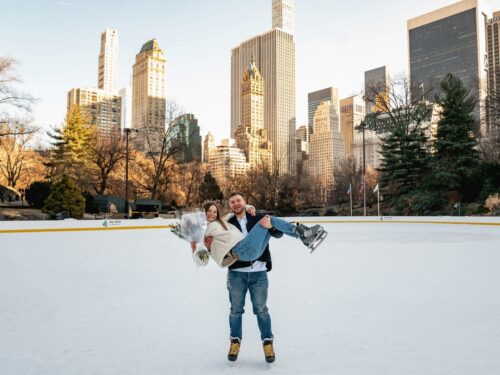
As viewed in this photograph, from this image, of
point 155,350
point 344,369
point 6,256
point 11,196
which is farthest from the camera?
point 11,196

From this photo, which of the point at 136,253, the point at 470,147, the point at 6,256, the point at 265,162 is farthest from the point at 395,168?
the point at 6,256

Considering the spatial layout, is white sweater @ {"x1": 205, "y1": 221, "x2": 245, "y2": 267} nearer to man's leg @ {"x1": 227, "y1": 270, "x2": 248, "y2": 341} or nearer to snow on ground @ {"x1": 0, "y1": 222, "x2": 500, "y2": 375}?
man's leg @ {"x1": 227, "y1": 270, "x2": 248, "y2": 341}

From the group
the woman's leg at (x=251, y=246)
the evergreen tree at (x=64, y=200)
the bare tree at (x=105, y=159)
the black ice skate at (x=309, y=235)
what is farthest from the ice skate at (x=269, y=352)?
the bare tree at (x=105, y=159)

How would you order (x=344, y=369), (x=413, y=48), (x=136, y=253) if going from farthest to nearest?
(x=413, y=48)
(x=136, y=253)
(x=344, y=369)

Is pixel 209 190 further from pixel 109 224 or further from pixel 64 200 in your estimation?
pixel 109 224

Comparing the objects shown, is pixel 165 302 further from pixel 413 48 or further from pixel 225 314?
pixel 413 48

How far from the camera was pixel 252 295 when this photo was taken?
342 centimetres

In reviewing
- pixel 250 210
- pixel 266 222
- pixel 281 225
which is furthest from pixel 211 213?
pixel 281 225

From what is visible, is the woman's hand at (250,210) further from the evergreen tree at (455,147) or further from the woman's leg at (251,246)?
the evergreen tree at (455,147)

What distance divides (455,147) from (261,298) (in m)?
35.2

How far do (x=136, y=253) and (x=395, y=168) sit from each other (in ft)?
100

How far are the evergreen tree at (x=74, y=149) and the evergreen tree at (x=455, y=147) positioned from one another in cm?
3016

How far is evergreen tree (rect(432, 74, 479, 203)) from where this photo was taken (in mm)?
33750

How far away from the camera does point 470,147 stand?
34688mm
